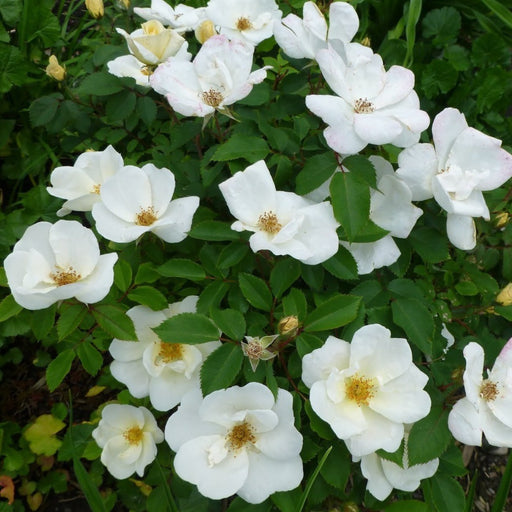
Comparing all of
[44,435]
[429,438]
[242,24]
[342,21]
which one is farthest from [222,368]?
[44,435]

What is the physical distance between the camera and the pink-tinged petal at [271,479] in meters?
0.93

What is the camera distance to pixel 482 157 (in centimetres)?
101

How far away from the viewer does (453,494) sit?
3.37 ft

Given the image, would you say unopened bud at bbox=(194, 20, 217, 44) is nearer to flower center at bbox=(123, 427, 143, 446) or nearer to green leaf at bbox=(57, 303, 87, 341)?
green leaf at bbox=(57, 303, 87, 341)

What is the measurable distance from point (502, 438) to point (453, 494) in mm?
167

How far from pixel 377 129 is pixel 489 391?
0.52 meters

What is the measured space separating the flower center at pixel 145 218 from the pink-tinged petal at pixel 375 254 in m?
0.38

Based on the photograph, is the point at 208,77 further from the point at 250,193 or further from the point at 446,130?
the point at 446,130

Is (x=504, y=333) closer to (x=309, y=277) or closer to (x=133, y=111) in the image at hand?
(x=309, y=277)

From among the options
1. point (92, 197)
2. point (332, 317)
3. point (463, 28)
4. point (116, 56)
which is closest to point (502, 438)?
point (332, 317)

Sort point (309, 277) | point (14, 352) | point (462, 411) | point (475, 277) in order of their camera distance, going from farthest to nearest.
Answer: point (14, 352) → point (475, 277) → point (309, 277) → point (462, 411)

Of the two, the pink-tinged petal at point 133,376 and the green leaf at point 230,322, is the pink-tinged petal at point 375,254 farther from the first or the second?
the pink-tinged petal at point 133,376

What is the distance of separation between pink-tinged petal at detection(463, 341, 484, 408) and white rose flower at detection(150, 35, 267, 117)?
63 cm

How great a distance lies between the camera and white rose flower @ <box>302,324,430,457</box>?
891mm
